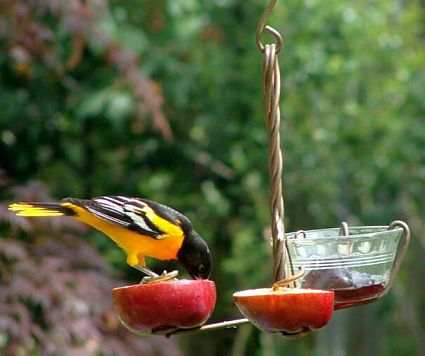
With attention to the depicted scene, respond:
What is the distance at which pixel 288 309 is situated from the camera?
1932mm

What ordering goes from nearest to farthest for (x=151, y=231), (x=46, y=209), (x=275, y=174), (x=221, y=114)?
(x=275, y=174)
(x=151, y=231)
(x=46, y=209)
(x=221, y=114)

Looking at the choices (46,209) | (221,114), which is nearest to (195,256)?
(46,209)

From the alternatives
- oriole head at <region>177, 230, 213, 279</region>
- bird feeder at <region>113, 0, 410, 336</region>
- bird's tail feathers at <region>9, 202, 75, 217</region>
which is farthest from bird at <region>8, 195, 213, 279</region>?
bird feeder at <region>113, 0, 410, 336</region>

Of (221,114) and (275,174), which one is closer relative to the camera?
(275,174)

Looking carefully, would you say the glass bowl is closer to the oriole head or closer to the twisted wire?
the twisted wire

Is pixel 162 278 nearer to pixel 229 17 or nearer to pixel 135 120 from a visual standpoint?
pixel 135 120

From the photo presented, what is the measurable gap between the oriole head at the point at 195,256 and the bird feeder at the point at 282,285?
0.44 meters

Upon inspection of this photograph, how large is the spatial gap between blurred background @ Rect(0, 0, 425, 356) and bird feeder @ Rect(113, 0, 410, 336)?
7.84ft

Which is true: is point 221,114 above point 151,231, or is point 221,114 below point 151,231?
below

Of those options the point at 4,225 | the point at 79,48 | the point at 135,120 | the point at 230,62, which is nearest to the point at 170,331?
the point at 4,225

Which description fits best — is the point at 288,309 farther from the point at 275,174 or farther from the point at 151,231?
the point at 151,231

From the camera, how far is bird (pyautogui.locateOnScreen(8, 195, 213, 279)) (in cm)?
258

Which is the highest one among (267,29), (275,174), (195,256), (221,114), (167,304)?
(267,29)

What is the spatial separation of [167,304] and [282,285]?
238 millimetres
